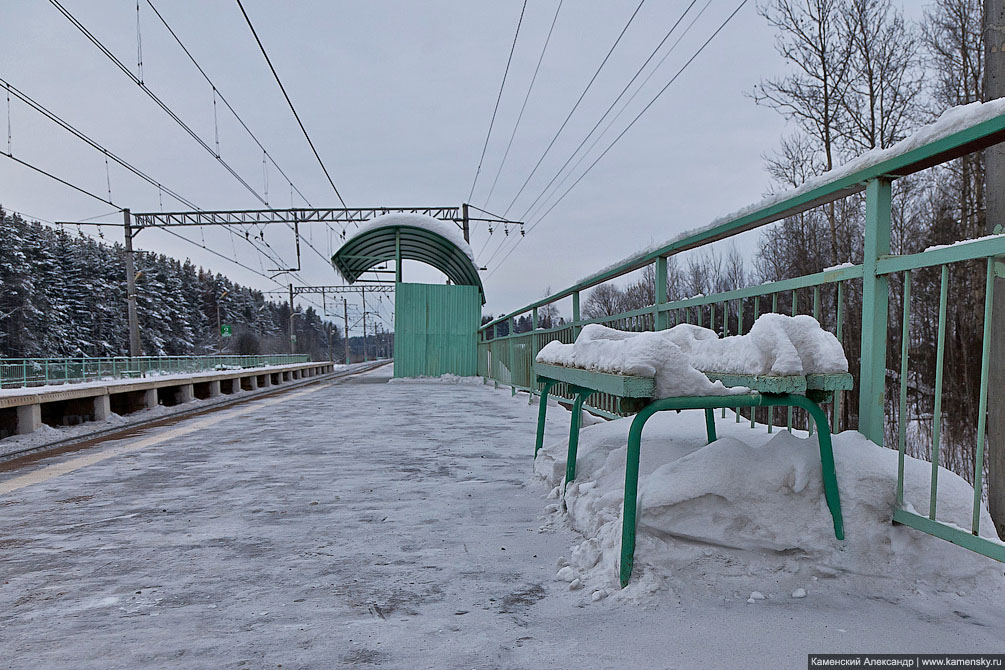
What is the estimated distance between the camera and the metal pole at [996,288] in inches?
141

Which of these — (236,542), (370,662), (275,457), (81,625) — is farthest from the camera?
(275,457)

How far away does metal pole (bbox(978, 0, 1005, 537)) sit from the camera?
141 inches

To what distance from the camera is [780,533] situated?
187cm

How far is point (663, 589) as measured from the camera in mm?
1803

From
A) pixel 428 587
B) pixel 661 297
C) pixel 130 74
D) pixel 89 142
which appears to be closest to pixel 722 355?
pixel 428 587

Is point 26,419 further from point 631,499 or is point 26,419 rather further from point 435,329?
point 435,329

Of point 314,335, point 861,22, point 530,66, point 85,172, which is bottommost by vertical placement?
point 314,335

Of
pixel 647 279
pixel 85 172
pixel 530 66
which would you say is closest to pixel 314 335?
pixel 647 279

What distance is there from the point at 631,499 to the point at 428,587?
29.4 inches

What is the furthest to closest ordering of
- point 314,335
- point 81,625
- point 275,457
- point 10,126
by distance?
point 314,335 < point 10,126 < point 275,457 < point 81,625

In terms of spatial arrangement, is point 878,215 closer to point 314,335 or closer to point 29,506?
point 29,506

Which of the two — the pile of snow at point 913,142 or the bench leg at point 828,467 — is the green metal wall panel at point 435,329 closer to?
the pile of snow at point 913,142

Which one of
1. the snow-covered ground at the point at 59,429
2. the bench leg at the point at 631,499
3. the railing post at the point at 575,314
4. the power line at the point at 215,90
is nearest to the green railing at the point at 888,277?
the bench leg at the point at 631,499

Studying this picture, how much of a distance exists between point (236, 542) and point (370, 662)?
1.24 meters
